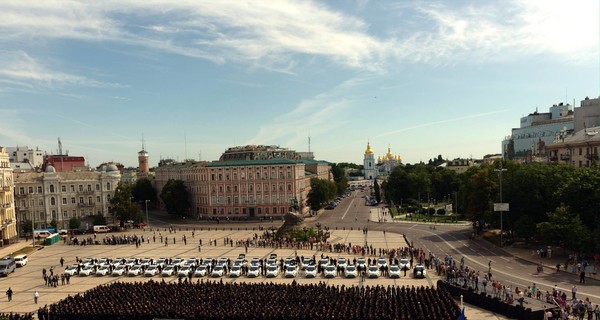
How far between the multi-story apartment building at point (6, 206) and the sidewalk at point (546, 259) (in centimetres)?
6095

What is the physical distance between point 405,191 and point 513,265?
223ft

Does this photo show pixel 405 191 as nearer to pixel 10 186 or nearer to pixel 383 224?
pixel 383 224

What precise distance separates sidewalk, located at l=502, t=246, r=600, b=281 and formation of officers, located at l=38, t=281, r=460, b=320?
14947 mm

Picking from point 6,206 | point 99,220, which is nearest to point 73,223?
point 99,220

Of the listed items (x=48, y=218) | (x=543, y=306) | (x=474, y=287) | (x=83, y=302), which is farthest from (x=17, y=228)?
(x=543, y=306)

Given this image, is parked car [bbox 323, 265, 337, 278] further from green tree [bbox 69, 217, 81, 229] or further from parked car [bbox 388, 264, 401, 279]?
green tree [bbox 69, 217, 81, 229]

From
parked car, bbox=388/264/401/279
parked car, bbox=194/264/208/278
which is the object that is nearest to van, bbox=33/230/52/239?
parked car, bbox=194/264/208/278

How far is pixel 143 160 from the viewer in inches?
5763

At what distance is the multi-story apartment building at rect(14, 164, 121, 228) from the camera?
246ft

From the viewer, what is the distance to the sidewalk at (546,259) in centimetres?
3553

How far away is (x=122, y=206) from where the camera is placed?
74.1 m

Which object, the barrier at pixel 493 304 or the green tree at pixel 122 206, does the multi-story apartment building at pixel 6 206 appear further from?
the barrier at pixel 493 304

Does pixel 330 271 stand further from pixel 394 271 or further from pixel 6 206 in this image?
pixel 6 206

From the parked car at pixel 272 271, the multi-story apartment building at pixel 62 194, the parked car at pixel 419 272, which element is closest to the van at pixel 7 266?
the parked car at pixel 272 271
